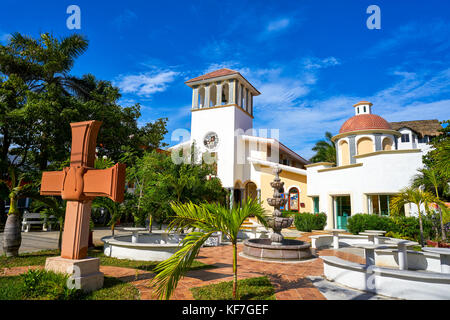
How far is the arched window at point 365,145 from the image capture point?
72.2ft

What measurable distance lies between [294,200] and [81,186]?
2065cm

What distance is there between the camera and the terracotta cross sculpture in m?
4.84

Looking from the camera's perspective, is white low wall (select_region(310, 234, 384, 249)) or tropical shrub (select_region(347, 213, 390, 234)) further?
tropical shrub (select_region(347, 213, 390, 234))

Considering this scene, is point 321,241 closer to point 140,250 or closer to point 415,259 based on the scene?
point 415,259

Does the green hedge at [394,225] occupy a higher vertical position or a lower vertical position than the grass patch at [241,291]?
higher

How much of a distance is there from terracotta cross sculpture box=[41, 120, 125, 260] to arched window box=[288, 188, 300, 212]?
66.7 ft

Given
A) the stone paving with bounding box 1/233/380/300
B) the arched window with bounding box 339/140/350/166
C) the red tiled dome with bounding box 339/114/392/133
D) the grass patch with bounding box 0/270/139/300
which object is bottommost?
the stone paving with bounding box 1/233/380/300

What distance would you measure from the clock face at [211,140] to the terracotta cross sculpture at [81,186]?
20352 millimetres

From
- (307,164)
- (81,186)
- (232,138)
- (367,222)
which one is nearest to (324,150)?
(307,164)

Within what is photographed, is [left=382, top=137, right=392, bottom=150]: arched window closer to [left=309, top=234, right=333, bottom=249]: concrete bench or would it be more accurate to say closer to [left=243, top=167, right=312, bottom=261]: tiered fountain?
[left=309, top=234, right=333, bottom=249]: concrete bench

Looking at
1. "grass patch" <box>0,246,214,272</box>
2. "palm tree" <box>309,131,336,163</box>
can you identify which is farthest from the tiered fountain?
"palm tree" <box>309,131,336,163</box>

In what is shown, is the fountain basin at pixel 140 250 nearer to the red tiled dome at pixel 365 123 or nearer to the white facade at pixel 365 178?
the white facade at pixel 365 178

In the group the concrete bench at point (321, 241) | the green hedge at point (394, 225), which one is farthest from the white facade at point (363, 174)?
the concrete bench at point (321, 241)
